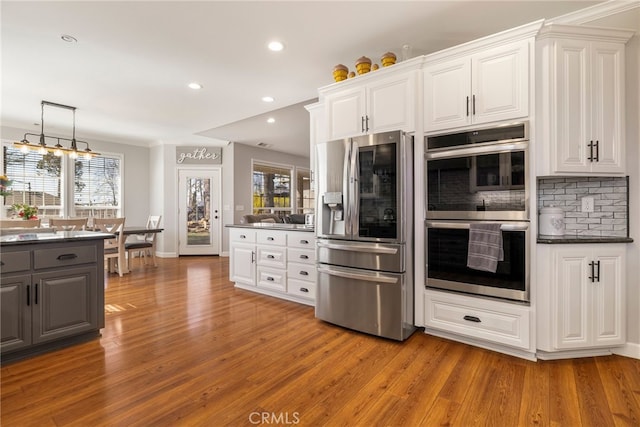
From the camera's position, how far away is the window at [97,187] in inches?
256

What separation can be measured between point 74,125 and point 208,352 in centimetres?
555

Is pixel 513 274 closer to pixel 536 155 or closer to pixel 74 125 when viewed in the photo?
pixel 536 155

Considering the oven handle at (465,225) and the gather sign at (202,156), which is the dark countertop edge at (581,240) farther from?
the gather sign at (202,156)

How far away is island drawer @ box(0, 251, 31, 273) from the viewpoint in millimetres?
2123

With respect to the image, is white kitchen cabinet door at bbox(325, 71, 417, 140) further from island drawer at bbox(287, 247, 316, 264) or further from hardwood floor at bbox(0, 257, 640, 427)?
hardwood floor at bbox(0, 257, 640, 427)

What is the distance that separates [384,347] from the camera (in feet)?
8.13

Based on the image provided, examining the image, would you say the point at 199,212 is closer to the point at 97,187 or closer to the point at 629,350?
the point at 97,187

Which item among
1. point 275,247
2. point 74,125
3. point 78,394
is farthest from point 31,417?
point 74,125

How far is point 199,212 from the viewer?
24.3 ft

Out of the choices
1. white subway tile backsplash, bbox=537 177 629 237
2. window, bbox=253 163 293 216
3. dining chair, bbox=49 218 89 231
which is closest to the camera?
white subway tile backsplash, bbox=537 177 629 237

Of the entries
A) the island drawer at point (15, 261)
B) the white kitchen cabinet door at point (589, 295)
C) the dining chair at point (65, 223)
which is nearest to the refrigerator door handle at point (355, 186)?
the white kitchen cabinet door at point (589, 295)

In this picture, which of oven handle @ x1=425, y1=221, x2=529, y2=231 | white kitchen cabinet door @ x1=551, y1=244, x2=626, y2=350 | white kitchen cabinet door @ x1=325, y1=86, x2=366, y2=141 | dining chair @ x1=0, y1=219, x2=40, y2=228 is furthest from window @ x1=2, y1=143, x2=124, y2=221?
white kitchen cabinet door @ x1=551, y1=244, x2=626, y2=350

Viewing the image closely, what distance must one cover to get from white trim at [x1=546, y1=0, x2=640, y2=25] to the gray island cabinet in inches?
162

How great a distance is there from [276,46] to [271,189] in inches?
218
